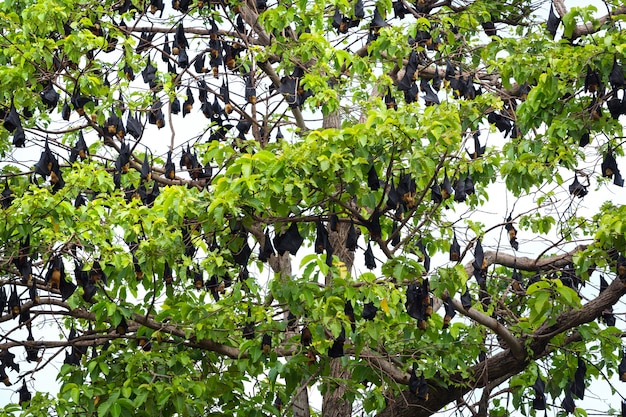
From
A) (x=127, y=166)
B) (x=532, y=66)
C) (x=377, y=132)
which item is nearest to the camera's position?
(x=377, y=132)


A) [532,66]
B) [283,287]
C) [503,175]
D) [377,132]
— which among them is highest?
[532,66]

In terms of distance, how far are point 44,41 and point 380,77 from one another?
402 centimetres

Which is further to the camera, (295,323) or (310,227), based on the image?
(310,227)

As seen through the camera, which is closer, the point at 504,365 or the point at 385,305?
the point at 385,305

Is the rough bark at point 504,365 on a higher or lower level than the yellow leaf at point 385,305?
higher

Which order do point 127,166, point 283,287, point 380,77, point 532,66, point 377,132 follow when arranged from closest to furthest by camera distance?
1. point 377,132
2. point 283,287
3. point 532,66
4. point 127,166
5. point 380,77

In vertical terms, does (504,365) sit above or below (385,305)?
above

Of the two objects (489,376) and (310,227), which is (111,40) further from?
(489,376)

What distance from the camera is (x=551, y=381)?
10164 millimetres

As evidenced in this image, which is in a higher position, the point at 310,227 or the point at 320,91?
the point at 320,91

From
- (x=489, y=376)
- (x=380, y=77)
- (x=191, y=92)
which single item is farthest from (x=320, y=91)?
(x=489, y=376)

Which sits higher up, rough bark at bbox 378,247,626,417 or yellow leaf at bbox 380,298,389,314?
rough bark at bbox 378,247,626,417

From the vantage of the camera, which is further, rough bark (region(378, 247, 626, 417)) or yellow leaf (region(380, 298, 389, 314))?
rough bark (region(378, 247, 626, 417))

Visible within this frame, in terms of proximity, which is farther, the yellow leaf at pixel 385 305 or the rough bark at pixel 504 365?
the rough bark at pixel 504 365
